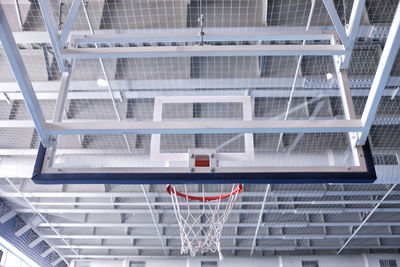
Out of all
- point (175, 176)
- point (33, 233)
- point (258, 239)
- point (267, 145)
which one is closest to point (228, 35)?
point (175, 176)

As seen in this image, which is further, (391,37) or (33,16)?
(33,16)

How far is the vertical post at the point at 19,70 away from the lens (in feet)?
10.3

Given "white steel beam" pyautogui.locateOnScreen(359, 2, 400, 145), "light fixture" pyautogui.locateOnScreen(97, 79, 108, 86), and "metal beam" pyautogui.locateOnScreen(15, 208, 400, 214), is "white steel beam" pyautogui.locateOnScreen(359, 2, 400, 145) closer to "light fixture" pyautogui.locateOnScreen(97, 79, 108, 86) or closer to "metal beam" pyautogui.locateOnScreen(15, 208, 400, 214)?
"light fixture" pyautogui.locateOnScreen(97, 79, 108, 86)

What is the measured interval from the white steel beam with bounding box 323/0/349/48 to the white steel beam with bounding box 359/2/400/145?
881 mm

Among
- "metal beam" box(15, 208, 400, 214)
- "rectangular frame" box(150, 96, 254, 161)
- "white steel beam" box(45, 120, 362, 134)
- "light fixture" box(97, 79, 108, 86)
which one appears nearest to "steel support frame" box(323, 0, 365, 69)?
"white steel beam" box(45, 120, 362, 134)

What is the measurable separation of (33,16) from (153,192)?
18.1ft

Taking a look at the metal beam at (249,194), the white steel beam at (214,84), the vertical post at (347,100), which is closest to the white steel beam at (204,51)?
the vertical post at (347,100)

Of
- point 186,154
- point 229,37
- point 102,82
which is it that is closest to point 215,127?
point 186,154

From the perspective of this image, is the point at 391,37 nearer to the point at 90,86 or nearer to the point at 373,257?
the point at 90,86

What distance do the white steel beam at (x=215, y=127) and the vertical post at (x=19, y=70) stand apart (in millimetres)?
142

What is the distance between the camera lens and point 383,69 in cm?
342

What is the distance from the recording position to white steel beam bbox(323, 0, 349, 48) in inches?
162

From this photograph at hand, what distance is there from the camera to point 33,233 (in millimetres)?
12938

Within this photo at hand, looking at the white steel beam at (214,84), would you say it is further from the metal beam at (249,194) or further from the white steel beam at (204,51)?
the metal beam at (249,194)
